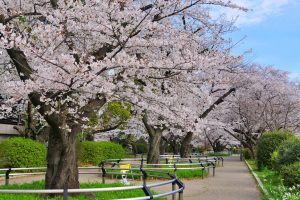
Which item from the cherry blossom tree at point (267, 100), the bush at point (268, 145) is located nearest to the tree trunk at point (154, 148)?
the bush at point (268, 145)

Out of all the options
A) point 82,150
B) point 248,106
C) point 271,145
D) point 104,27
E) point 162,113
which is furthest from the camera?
point 248,106

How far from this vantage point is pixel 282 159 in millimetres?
12352

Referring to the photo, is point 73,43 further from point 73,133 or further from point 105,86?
point 105,86

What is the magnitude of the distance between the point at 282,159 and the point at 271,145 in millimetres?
6471

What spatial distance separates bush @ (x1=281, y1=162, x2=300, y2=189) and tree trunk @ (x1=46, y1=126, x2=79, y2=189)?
5.19 m

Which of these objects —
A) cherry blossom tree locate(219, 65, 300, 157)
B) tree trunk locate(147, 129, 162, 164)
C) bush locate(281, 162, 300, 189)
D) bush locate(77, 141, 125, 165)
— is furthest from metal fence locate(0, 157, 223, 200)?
cherry blossom tree locate(219, 65, 300, 157)

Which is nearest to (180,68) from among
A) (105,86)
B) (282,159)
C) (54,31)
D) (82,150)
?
(105,86)

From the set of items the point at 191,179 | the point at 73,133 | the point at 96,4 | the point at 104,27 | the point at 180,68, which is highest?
the point at 96,4

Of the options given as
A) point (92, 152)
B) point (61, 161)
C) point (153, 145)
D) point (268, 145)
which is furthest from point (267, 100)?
point (61, 161)

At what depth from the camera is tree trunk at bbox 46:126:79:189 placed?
8.32 metres

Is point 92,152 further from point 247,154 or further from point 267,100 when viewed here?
point 247,154

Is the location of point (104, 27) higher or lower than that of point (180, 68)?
higher

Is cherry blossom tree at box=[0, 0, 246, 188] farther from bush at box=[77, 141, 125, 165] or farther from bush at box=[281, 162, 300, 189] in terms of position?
bush at box=[77, 141, 125, 165]

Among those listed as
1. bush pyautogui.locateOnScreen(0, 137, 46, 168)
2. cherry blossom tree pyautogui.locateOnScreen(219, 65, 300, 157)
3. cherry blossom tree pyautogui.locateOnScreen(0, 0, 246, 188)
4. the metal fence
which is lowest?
the metal fence
